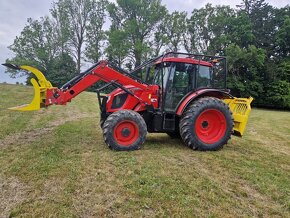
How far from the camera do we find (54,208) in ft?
9.88

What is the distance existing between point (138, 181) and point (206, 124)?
2.81 m

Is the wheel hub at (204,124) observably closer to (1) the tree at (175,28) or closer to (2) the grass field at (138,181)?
(2) the grass field at (138,181)

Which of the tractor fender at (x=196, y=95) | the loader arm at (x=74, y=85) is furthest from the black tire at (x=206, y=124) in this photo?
the loader arm at (x=74, y=85)

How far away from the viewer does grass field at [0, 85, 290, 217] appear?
3.12 m

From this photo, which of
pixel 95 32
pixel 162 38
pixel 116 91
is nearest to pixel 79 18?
pixel 95 32

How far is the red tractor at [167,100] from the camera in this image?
5527 millimetres

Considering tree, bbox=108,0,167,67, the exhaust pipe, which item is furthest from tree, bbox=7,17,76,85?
the exhaust pipe

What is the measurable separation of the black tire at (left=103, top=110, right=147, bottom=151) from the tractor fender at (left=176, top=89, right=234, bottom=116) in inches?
38.4

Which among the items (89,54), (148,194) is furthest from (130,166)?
(89,54)

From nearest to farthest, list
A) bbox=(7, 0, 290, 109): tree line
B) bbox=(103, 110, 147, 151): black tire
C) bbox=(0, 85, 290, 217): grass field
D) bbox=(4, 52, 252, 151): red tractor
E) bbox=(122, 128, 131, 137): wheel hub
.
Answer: bbox=(0, 85, 290, 217): grass field, bbox=(103, 110, 147, 151): black tire, bbox=(122, 128, 131, 137): wheel hub, bbox=(4, 52, 252, 151): red tractor, bbox=(7, 0, 290, 109): tree line

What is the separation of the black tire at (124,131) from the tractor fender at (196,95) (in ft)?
3.20

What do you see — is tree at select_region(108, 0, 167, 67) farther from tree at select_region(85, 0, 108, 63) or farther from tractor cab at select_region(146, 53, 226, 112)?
tractor cab at select_region(146, 53, 226, 112)

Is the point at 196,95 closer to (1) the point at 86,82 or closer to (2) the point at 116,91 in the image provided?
(2) the point at 116,91

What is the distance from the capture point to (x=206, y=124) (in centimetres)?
607
